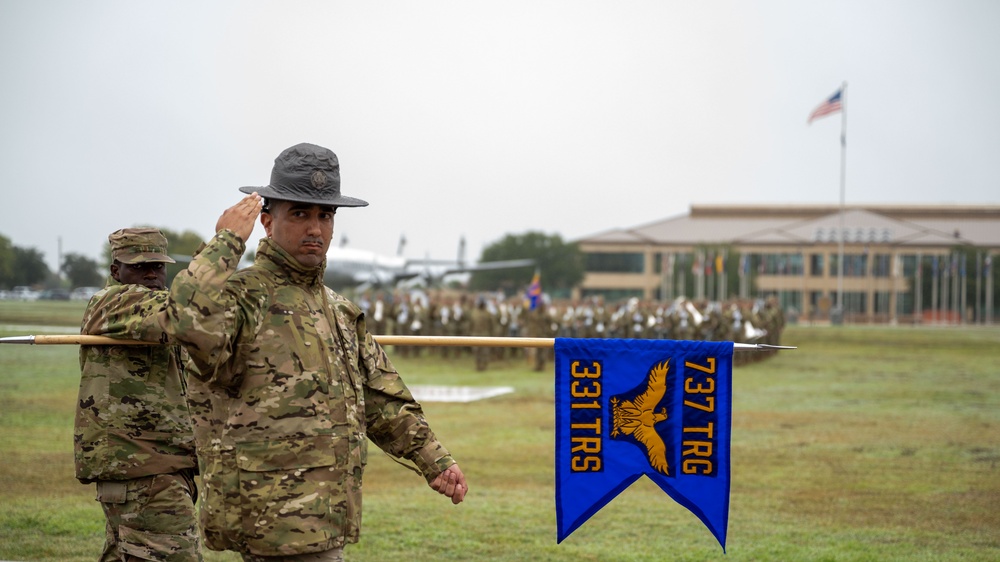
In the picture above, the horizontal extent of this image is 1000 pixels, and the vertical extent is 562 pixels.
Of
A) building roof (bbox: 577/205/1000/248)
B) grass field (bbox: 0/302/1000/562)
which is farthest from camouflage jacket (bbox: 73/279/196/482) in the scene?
building roof (bbox: 577/205/1000/248)

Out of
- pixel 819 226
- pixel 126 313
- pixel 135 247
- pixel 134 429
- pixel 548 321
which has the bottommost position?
pixel 548 321

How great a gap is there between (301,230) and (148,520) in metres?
Result: 1.69

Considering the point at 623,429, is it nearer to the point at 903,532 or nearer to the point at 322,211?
the point at 322,211

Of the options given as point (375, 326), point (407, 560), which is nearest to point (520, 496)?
point (407, 560)

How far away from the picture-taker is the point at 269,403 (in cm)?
344

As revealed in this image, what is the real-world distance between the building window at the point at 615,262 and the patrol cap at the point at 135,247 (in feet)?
302

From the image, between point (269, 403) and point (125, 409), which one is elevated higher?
point (269, 403)

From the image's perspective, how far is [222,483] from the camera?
345 cm

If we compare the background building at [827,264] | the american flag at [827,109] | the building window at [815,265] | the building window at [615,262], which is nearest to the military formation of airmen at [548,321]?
the american flag at [827,109]

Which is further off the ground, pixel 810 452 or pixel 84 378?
pixel 84 378

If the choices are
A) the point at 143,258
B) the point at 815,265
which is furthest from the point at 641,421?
the point at 815,265

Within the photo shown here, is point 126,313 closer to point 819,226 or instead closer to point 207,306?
point 207,306

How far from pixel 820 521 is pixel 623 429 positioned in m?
4.52

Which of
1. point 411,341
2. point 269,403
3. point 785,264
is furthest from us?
point 785,264
